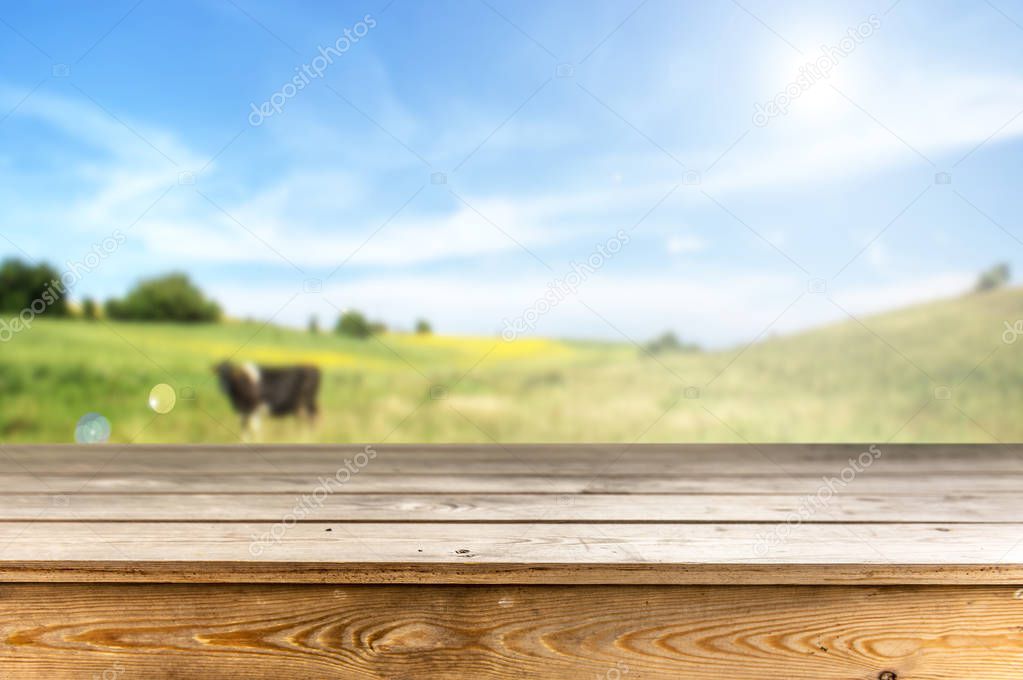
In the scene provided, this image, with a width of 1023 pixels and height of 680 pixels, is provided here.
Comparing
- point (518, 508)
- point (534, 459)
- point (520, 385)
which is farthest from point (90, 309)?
point (518, 508)

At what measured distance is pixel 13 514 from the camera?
3.38 ft

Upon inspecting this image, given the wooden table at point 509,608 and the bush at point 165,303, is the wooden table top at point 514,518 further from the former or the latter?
the bush at point 165,303

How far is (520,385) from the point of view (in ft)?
25.1

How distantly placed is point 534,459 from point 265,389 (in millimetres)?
4191

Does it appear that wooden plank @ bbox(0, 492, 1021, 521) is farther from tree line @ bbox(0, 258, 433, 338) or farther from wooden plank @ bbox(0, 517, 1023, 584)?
tree line @ bbox(0, 258, 433, 338)

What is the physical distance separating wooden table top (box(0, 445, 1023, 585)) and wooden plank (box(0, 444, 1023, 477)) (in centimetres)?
1

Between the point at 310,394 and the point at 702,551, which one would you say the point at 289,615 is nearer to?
the point at 702,551

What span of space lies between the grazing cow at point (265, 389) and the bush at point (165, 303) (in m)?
2.21

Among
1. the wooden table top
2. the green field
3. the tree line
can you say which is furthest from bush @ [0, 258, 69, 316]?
the wooden table top

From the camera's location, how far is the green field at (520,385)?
724 cm

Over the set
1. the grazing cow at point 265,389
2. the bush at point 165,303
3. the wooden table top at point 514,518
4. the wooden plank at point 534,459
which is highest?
the bush at point 165,303

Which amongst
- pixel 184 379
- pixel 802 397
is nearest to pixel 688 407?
pixel 802 397

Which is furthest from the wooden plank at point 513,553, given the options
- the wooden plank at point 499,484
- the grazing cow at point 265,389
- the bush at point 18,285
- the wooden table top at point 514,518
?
the bush at point 18,285

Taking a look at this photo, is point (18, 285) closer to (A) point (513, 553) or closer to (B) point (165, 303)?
(B) point (165, 303)
